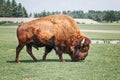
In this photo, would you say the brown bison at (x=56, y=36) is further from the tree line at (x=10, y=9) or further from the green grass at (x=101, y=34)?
the tree line at (x=10, y=9)

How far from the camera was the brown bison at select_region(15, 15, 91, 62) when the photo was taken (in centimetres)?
1744

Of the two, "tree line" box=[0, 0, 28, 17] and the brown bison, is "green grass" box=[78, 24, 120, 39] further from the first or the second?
"tree line" box=[0, 0, 28, 17]

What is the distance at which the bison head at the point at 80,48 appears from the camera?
17.6 m

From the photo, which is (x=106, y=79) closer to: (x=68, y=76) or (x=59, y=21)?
(x=68, y=76)

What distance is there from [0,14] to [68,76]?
158 meters

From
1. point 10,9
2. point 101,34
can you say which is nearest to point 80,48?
point 101,34

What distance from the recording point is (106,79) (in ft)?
42.0

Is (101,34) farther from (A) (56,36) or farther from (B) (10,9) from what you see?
(B) (10,9)

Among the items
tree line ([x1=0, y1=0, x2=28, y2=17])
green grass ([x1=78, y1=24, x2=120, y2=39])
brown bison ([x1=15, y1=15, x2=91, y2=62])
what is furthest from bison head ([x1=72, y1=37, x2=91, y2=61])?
tree line ([x1=0, y1=0, x2=28, y2=17])

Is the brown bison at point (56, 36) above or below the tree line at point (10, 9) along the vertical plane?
above

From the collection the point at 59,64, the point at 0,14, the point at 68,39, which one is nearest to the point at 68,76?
the point at 59,64

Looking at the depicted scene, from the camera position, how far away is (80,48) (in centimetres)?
1770

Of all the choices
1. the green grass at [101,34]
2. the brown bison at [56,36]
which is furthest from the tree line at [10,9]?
the brown bison at [56,36]

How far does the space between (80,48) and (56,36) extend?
130 centimetres
